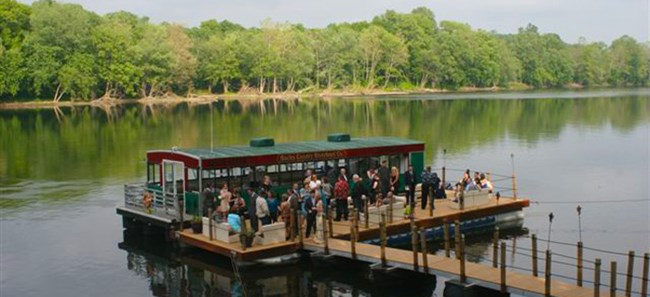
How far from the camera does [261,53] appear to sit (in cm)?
15375

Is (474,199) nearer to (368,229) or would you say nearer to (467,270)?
(368,229)

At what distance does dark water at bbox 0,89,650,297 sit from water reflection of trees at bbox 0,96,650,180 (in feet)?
0.60

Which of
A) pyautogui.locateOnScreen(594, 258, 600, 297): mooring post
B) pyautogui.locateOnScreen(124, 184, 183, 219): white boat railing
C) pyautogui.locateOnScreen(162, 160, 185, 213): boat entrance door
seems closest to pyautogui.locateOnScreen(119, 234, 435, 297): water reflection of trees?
pyautogui.locateOnScreen(124, 184, 183, 219): white boat railing

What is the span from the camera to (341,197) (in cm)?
2756

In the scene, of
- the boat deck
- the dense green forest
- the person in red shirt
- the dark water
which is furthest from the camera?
the dense green forest

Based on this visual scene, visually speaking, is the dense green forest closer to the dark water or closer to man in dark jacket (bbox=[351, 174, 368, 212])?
the dark water

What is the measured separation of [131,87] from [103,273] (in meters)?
113

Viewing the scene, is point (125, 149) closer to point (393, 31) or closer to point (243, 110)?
point (243, 110)

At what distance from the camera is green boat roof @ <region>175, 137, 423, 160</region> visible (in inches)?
1129

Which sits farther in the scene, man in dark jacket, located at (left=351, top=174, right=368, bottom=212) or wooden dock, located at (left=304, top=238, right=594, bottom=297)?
man in dark jacket, located at (left=351, top=174, right=368, bottom=212)

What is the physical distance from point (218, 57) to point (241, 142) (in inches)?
3359

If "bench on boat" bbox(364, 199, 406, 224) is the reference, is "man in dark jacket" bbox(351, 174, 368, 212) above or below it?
above

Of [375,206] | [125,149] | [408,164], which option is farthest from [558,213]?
[125,149]

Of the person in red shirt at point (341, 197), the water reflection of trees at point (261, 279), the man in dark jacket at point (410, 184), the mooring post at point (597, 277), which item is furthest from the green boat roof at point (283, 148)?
the mooring post at point (597, 277)
